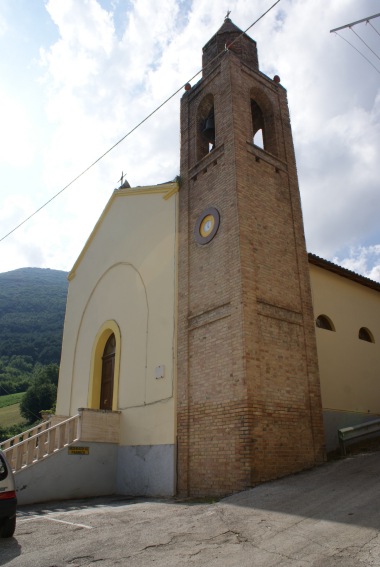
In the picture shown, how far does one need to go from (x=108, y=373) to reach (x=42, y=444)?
3.70 meters

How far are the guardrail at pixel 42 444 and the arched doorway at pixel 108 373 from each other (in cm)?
235

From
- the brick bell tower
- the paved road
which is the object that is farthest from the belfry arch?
the paved road

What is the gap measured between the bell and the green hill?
75.9m

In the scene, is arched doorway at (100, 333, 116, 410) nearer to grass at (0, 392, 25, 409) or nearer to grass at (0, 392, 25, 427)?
grass at (0, 392, 25, 427)

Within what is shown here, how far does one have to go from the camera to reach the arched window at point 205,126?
43.5ft

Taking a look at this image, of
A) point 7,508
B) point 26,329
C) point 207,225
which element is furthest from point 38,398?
point 7,508

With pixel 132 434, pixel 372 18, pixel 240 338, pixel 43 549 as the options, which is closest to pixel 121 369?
pixel 132 434

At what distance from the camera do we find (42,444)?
11.4 meters

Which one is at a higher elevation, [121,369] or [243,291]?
[243,291]

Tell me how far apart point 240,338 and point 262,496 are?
3046 millimetres

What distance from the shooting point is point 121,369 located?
1355 centimetres

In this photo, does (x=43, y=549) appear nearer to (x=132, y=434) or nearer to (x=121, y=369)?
(x=132, y=434)

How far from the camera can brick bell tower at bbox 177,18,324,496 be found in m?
9.10

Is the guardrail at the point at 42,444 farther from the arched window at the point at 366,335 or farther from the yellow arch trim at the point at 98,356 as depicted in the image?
the arched window at the point at 366,335
